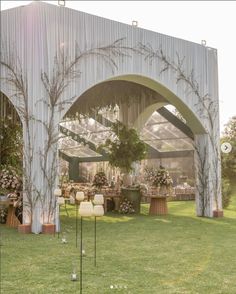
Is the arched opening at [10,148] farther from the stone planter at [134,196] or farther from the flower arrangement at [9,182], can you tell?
the stone planter at [134,196]

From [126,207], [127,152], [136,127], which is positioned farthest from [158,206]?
[136,127]

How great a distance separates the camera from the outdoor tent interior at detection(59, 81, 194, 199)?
13.8 metres

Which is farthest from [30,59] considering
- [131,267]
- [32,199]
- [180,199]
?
[180,199]

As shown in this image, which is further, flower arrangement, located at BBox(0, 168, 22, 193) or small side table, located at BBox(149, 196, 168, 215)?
small side table, located at BBox(149, 196, 168, 215)

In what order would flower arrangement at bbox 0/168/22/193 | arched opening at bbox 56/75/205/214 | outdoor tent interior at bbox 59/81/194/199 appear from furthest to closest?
outdoor tent interior at bbox 59/81/194/199 < arched opening at bbox 56/75/205/214 < flower arrangement at bbox 0/168/22/193

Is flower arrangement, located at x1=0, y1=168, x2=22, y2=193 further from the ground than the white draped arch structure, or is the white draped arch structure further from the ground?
the white draped arch structure

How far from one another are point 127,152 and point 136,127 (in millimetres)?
2089

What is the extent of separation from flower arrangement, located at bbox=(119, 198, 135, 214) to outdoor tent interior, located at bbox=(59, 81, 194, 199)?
121cm

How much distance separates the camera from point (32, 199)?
890 cm

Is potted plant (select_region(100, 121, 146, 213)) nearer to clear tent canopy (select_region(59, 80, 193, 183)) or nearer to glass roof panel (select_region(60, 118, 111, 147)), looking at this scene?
clear tent canopy (select_region(59, 80, 193, 183))

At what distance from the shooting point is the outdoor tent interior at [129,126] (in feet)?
45.1

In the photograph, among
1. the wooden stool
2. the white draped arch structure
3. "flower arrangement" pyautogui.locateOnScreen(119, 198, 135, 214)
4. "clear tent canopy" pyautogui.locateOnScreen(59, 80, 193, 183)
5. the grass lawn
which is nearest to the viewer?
the grass lawn

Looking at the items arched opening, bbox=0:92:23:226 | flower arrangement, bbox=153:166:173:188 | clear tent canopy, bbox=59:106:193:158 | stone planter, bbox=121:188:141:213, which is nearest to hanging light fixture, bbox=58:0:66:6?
arched opening, bbox=0:92:23:226

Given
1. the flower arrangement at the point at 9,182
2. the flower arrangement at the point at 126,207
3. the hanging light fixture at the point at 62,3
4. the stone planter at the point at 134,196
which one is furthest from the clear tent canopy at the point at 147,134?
the hanging light fixture at the point at 62,3
